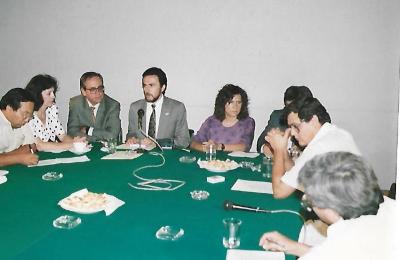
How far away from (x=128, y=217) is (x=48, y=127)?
101 inches

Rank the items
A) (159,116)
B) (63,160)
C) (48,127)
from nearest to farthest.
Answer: (63,160) → (48,127) → (159,116)

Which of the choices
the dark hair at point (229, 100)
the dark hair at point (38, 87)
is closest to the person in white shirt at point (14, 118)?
the dark hair at point (38, 87)

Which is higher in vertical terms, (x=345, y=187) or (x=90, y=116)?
(x=345, y=187)

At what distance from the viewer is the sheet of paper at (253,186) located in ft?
6.91

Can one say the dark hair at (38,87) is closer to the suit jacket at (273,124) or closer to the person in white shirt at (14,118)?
the person in white shirt at (14,118)

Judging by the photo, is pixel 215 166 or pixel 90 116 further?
pixel 90 116

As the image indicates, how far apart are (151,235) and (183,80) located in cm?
357

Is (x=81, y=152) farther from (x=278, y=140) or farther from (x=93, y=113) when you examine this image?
(x=278, y=140)

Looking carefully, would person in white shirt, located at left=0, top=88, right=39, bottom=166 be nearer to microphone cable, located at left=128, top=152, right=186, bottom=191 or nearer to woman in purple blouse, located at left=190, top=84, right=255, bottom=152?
microphone cable, located at left=128, top=152, right=186, bottom=191

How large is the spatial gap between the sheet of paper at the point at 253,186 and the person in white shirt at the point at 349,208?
0.83 m

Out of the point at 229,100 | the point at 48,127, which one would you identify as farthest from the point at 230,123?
the point at 48,127

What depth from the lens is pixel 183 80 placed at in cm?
491

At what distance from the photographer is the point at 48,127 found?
3855mm

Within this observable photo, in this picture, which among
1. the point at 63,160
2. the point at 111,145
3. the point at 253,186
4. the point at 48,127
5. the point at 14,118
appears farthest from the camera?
the point at 48,127
